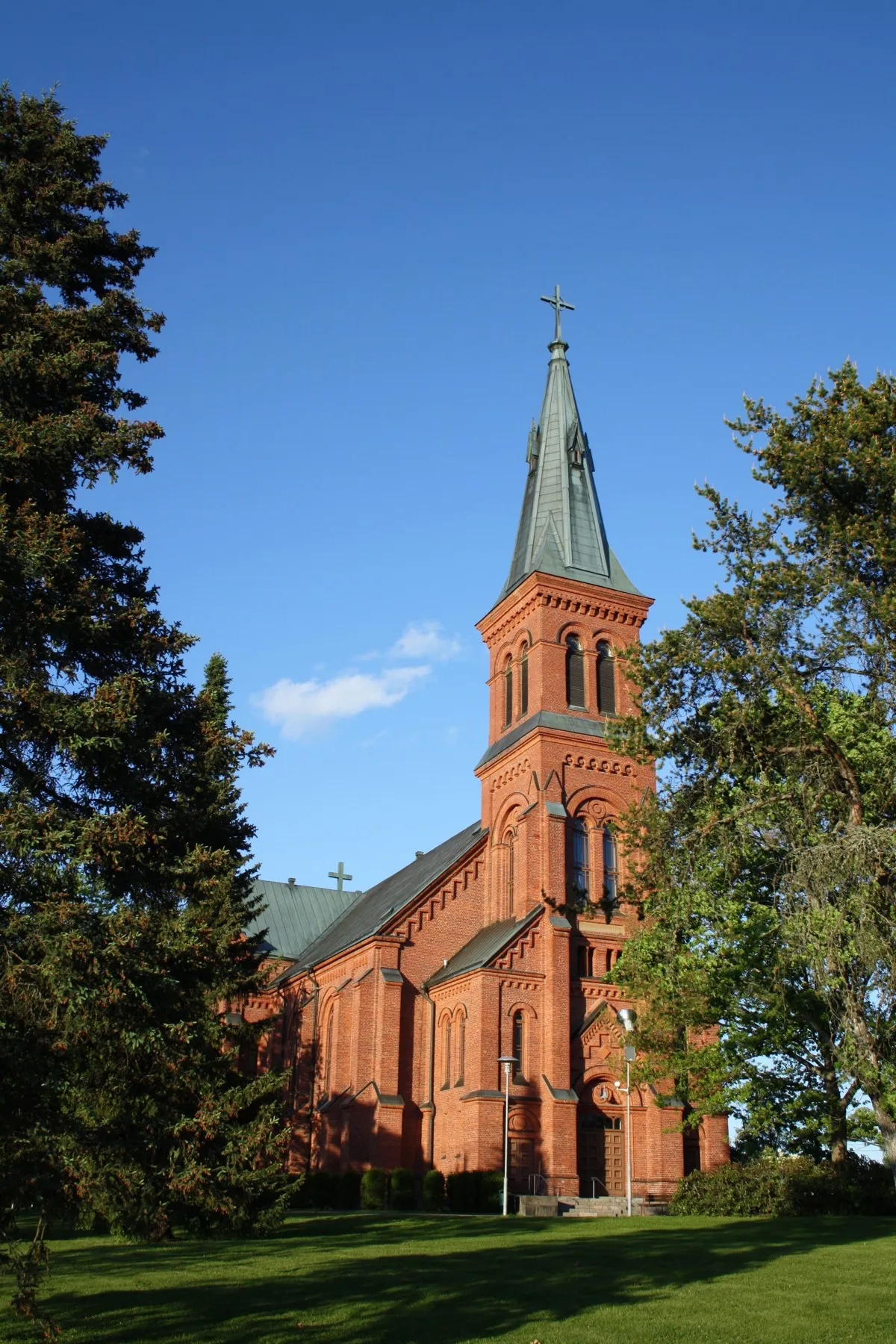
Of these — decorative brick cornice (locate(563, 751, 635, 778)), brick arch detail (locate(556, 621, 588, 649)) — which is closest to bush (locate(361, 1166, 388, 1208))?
decorative brick cornice (locate(563, 751, 635, 778))

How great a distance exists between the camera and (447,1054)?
3425 cm

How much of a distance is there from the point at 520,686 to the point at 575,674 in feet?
6.34

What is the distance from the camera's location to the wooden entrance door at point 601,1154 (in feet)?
104

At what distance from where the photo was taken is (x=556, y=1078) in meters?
31.5

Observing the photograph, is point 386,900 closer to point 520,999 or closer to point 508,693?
point 508,693

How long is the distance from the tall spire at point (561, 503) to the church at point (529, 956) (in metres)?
0.07

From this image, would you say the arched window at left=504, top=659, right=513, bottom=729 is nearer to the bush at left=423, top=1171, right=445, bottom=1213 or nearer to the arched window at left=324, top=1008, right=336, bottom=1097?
the arched window at left=324, top=1008, right=336, bottom=1097

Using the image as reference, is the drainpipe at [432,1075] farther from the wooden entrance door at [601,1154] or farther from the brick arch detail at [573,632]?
the brick arch detail at [573,632]

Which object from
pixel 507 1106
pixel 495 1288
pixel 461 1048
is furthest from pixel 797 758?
pixel 461 1048

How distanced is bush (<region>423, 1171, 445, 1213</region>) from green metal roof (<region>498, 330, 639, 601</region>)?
18440mm

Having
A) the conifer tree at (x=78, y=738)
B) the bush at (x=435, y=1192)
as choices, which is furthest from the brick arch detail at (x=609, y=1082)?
the conifer tree at (x=78, y=738)

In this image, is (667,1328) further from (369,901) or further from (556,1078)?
(369,901)

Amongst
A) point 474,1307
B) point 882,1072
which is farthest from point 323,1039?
point 474,1307

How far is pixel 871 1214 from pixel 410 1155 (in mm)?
14067
